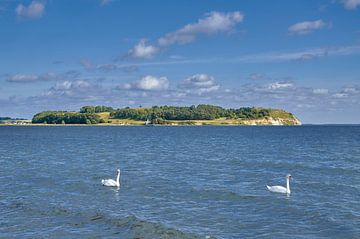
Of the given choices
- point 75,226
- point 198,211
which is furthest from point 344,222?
point 75,226

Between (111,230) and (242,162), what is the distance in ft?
122

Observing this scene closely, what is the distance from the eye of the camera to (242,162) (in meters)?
58.1

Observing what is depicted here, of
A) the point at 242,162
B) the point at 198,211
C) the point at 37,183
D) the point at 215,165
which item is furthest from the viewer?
the point at 242,162

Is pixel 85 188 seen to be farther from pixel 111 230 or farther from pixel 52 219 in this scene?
pixel 111 230

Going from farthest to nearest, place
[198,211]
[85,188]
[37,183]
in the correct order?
[37,183] < [85,188] < [198,211]

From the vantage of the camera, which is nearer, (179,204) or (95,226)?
(95,226)

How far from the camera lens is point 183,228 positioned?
2309cm

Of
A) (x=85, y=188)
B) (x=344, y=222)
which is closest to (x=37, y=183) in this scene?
(x=85, y=188)

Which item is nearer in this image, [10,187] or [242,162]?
[10,187]

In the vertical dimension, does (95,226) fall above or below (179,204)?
below

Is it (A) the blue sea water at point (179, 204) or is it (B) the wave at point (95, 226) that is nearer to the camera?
(B) the wave at point (95, 226)

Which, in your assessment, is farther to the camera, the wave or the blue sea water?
the blue sea water

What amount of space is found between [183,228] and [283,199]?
1123 cm

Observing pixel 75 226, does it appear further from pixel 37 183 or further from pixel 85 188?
pixel 37 183
